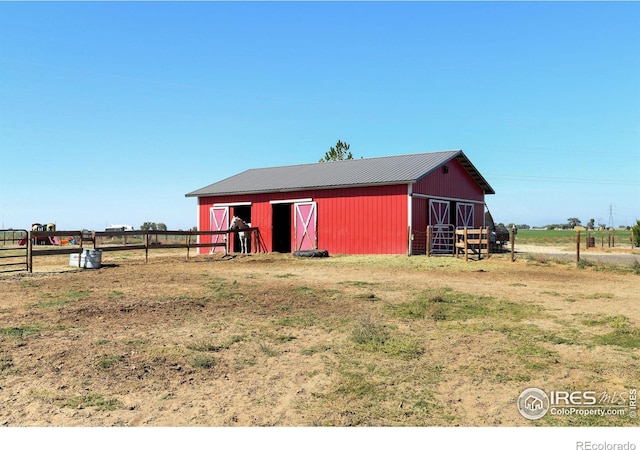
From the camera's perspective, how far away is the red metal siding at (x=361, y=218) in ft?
71.7

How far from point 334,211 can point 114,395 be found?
19.5 m

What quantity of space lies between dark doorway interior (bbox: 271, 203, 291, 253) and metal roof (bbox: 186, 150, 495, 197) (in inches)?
60.3

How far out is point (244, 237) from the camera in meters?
26.0

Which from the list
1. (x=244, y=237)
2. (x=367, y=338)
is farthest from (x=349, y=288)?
(x=244, y=237)

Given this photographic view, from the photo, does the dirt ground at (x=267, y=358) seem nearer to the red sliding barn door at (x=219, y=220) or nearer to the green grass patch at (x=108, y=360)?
the green grass patch at (x=108, y=360)

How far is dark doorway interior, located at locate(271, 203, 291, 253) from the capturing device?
26531 millimetres

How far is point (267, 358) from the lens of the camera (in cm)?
571

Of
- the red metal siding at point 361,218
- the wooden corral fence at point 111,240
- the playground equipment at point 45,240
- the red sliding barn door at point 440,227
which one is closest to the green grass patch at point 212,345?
the wooden corral fence at point 111,240

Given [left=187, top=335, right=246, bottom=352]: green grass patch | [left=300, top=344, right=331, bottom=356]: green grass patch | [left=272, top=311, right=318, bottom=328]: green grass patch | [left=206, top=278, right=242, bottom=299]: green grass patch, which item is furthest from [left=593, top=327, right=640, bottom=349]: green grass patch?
[left=206, top=278, right=242, bottom=299]: green grass patch

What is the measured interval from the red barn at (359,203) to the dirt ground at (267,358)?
11.0 metres

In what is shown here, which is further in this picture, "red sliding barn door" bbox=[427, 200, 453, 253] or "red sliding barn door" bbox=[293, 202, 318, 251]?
"red sliding barn door" bbox=[293, 202, 318, 251]

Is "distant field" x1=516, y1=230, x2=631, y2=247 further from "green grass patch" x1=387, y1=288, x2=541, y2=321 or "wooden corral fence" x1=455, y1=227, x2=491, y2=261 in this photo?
"green grass patch" x1=387, y1=288, x2=541, y2=321

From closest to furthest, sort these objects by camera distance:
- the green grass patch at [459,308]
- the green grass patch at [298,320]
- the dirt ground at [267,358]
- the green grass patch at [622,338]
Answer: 1. the dirt ground at [267,358]
2. the green grass patch at [622,338]
3. the green grass patch at [298,320]
4. the green grass patch at [459,308]
